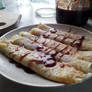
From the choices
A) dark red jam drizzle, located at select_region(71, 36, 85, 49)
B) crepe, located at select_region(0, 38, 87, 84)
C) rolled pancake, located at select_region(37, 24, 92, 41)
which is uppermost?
rolled pancake, located at select_region(37, 24, 92, 41)

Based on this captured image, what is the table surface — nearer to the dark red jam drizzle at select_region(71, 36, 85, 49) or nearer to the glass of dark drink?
the glass of dark drink

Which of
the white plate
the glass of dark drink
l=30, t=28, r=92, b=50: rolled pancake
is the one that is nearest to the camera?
the white plate

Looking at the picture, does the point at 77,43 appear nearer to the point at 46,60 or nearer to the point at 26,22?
the point at 46,60

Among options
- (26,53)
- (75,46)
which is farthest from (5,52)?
(75,46)

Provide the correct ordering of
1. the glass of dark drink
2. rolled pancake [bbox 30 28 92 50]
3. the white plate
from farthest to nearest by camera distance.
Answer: the glass of dark drink < rolled pancake [bbox 30 28 92 50] < the white plate

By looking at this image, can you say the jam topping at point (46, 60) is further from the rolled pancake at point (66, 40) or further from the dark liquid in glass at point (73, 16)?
the dark liquid in glass at point (73, 16)

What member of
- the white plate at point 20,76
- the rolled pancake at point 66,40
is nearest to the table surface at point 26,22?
the white plate at point 20,76

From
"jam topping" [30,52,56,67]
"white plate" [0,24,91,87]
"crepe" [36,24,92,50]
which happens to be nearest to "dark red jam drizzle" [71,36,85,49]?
"crepe" [36,24,92,50]
